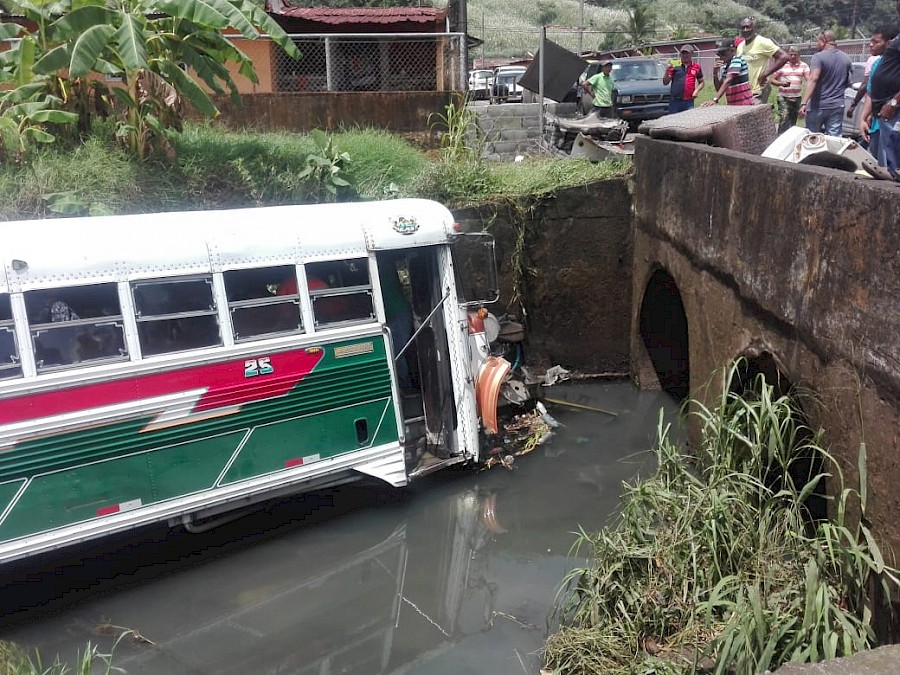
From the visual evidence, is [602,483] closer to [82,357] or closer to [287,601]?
[287,601]

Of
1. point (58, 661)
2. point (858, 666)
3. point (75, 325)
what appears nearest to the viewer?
point (858, 666)

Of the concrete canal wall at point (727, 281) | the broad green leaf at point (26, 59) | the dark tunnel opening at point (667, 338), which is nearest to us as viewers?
the concrete canal wall at point (727, 281)

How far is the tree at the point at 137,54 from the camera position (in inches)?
351

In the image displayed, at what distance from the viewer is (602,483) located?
8320 mm


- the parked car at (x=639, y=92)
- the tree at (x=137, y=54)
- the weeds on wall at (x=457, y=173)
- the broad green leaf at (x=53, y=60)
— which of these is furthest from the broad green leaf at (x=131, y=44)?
the parked car at (x=639, y=92)

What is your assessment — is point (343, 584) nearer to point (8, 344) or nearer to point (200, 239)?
point (200, 239)

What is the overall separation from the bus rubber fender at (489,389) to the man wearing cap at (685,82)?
7.20 m

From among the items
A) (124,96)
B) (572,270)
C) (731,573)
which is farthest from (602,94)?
(731,573)

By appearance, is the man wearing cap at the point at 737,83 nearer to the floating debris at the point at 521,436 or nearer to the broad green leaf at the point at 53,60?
the floating debris at the point at 521,436

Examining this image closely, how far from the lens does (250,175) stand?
33.4ft

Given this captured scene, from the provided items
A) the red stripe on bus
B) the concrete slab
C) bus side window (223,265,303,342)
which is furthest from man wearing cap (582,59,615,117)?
the concrete slab

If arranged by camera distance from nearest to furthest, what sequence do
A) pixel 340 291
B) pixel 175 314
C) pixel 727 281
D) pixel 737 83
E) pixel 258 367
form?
pixel 175 314
pixel 258 367
pixel 340 291
pixel 727 281
pixel 737 83

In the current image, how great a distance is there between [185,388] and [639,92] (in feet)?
52.0

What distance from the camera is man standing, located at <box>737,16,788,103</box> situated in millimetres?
11453
